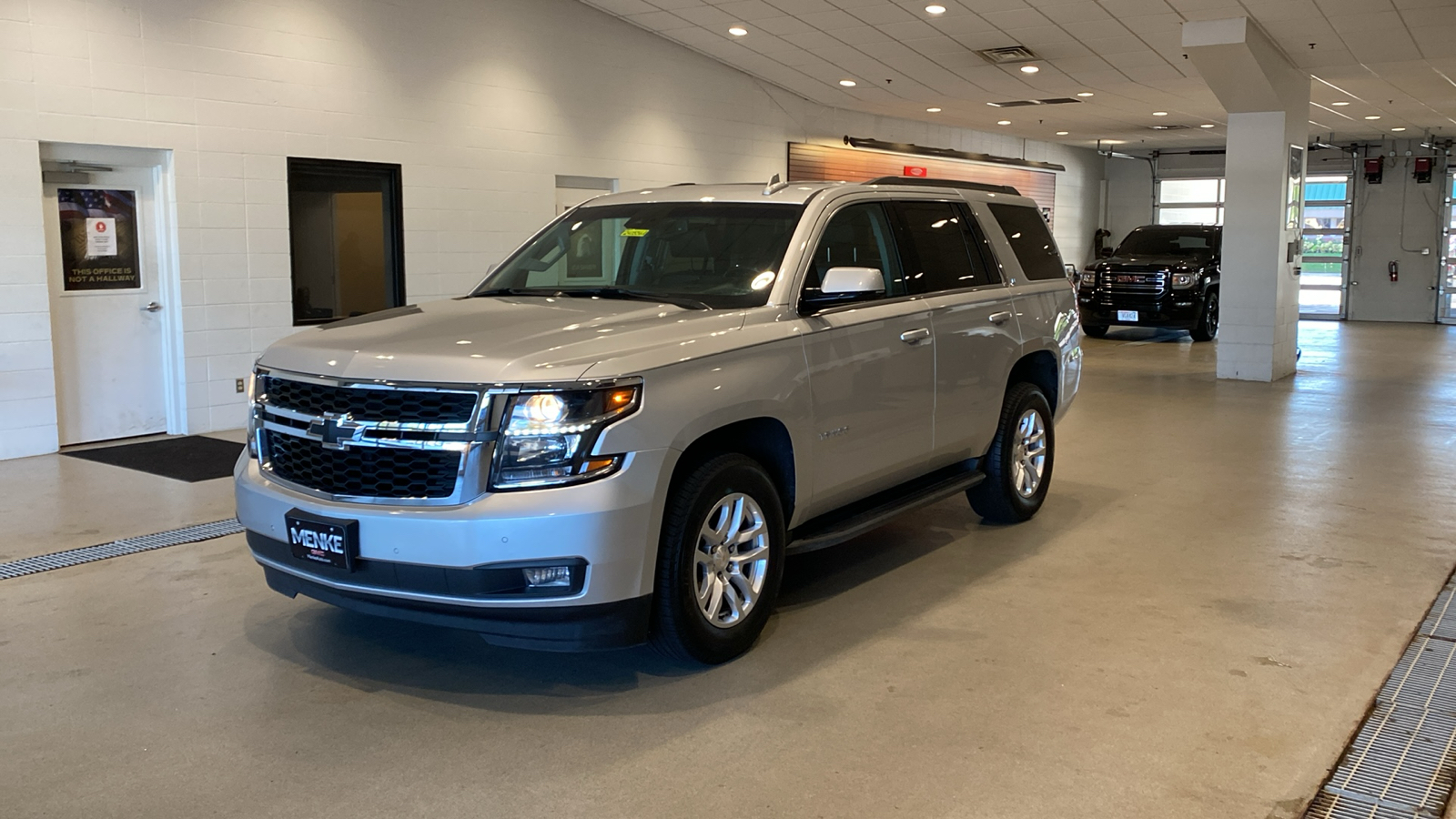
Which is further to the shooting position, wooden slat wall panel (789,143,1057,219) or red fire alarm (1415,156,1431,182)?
red fire alarm (1415,156,1431,182)

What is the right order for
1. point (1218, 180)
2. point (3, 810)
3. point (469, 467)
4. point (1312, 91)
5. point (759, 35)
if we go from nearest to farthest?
point (3, 810), point (469, 467), point (759, 35), point (1312, 91), point (1218, 180)

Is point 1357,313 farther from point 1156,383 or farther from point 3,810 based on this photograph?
point 3,810

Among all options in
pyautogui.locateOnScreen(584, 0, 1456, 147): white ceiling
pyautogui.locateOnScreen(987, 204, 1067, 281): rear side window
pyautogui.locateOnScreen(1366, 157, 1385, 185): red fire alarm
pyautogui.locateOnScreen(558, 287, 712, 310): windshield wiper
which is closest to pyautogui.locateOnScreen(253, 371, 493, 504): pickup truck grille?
pyautogui.locateOnScreen(558, 287, 712, 310): windshield wiper

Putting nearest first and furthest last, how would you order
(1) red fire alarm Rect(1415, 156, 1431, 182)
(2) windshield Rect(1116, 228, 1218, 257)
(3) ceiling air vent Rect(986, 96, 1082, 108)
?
(3) ceiling air vent Rect(986, 96, 1082, 108) < (2) windshield Rect(1116, 228, 1218, 257) < (1) red fire alarm Rect(1415, 156, 1431, 182)

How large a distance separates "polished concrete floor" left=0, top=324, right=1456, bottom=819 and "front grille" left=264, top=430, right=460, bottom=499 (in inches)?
25.5

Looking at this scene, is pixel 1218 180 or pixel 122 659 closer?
pixel 122 659

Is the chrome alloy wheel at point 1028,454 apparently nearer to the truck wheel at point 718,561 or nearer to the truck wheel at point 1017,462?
the truck wheel at point 1017,462

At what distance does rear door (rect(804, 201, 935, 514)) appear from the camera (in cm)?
412

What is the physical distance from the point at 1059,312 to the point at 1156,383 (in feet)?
20.3

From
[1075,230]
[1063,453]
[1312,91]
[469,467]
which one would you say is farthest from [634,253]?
[1075,230]

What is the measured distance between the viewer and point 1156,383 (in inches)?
Result: 452

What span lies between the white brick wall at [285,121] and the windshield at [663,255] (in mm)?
4559

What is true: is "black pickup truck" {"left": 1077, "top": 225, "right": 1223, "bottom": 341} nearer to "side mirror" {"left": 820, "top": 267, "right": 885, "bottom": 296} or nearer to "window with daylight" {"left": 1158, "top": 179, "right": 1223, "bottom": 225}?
"window with daylight" {"left": 1158, "top": 179, "right": 1223, "bottom": 225}

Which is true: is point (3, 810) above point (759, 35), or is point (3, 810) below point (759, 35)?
below
